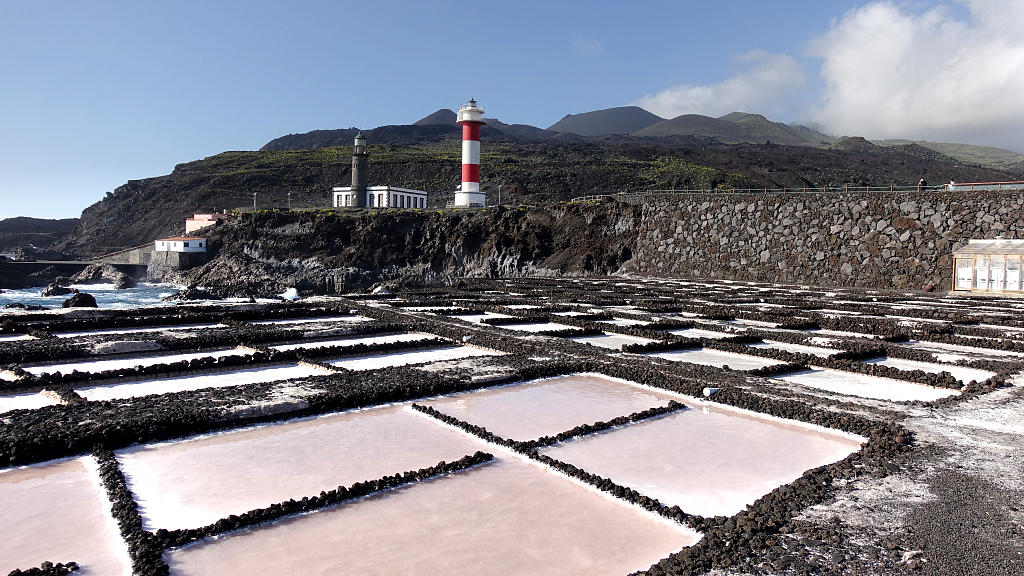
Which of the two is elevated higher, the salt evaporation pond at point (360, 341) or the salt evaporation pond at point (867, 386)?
the salt evaporation pond at point (360, 341)

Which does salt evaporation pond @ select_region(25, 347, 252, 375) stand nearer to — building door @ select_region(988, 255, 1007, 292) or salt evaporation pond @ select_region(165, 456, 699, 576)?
salt evaporation pond @ select_region(165, 456, 699, 576)

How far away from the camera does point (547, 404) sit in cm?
722

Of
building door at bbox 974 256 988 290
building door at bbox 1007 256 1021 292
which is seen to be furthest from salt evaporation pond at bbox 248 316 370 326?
building door at bbox 974 256 988 290

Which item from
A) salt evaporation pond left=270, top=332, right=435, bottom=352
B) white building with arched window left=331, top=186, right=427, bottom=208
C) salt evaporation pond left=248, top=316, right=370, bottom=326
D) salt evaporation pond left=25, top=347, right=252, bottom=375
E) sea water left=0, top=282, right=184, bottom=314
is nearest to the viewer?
salt evaporation pond left=25, top=347, right=252, bottom=375

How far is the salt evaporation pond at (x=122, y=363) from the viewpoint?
8383 mm

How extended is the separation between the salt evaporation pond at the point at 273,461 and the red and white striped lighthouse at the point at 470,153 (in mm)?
43401

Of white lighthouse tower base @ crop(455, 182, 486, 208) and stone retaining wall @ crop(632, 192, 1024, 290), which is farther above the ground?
white lighthouse tower base @ crop(455, 182, 486, 208)

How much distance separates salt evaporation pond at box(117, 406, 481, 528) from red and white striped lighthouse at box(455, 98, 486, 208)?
43401 millimetres

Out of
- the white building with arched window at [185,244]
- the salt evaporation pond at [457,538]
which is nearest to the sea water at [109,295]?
the white building with arched window at [185,244]

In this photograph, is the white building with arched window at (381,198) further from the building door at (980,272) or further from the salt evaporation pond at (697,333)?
the salt evaporation pond at (697,333)

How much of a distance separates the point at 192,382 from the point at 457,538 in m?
5.28

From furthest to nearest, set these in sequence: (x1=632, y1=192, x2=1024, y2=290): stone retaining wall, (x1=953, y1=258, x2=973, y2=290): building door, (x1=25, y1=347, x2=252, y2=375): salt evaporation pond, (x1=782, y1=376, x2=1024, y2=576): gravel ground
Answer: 1. (x1=632, y1=192, x2=1024, y2=290): stone retaining wall
2. (x1=953, y1=258, x2=973, y2=290): building door
3. (x1=25, y1=347, x2=252, y2=375): salt evaporation pond
4. (x1=782, y1=376, x2=1024, y2=576): gravel ground

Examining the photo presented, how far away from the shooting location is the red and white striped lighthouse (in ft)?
159

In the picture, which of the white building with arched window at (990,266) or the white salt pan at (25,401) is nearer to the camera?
the white salt pan at (25,401)
